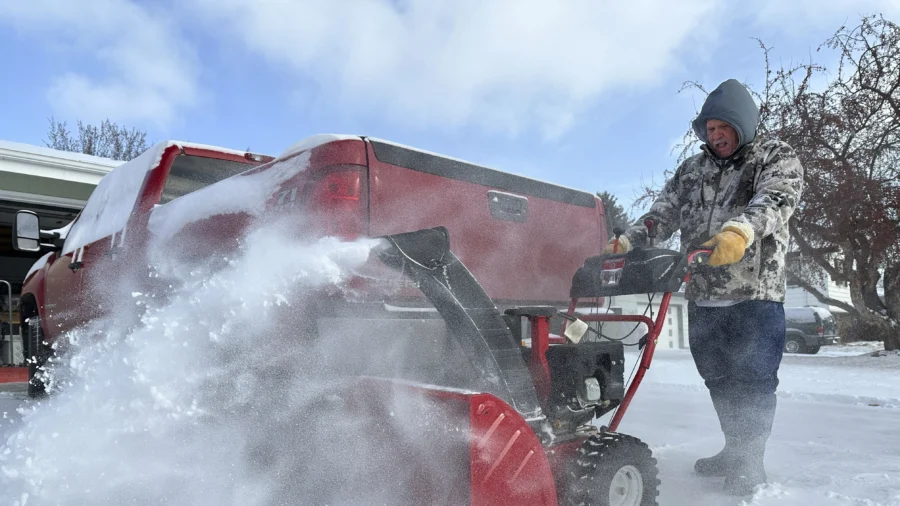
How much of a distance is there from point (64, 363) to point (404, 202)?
3459mm

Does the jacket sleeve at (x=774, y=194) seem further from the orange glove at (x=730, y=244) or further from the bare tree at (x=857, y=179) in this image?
the bare tree at (x=857, y=179)

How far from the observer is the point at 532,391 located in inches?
83.4

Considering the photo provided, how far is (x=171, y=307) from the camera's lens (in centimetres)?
249

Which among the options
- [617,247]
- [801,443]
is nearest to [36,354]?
[617,247]

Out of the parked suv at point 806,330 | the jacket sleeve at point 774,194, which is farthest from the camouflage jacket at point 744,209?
the parked suv at point 806,330

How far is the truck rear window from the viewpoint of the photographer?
4.05 meters

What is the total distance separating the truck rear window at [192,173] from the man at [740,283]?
9.05 feet

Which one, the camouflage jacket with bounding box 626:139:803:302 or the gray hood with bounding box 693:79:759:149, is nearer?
the camouflage jacket with bounding box 626:139:803:302

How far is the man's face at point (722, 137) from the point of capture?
2824 mm

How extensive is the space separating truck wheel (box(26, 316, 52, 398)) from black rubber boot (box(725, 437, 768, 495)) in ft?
16.0

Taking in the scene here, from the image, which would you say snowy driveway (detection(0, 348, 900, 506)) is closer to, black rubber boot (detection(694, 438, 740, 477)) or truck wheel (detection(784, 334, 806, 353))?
black rubber boot (detection(694, 438, 740, 477))

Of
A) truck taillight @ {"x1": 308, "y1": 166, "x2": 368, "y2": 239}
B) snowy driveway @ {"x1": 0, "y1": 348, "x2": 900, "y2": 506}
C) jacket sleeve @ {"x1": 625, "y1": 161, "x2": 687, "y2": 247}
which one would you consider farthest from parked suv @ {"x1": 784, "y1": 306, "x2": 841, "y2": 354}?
truck taillight @ {"x1": 308, "y1": 166, "x2": 368, "y2": 239}

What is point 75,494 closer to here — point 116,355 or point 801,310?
point 116,355

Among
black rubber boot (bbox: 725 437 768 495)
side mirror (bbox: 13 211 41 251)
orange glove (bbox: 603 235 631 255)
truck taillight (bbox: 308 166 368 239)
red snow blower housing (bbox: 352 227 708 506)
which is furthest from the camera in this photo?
side mirror (bbox: 13 211 41 251)
